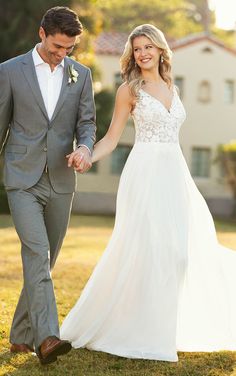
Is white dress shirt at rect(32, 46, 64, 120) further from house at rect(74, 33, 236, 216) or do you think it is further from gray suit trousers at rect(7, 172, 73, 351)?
house at rect(74, 33, 236, 216)

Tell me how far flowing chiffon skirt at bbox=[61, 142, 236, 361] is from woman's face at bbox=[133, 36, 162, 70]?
63 cm

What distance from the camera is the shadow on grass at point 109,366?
598 cm

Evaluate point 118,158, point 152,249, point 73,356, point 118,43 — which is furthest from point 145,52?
point 118,43

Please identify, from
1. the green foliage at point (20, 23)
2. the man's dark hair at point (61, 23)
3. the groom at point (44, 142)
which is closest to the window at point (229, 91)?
the green foliage at point (20, 23)

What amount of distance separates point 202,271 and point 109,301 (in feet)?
2.58

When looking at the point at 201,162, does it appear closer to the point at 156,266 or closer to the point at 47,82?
the point at 156,266

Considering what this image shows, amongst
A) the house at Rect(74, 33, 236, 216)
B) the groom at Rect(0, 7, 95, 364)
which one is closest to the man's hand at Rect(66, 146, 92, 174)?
the groom at Rect(0, 7, 95, 364)

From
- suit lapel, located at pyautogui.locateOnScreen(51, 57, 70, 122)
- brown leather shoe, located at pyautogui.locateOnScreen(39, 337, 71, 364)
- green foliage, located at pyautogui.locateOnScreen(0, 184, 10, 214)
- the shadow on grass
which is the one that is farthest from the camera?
green foliage, located at pyautogui.locateOnScreen(0, 184, 10, 214)

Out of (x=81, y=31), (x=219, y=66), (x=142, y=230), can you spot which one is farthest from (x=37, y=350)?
(x=219, y=66)

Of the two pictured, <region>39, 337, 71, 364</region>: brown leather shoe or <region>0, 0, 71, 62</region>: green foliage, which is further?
<region>0, 0, 71, 62</region>: green foliage

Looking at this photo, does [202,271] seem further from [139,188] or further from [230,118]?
[230,118]

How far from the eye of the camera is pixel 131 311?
660 centimetres

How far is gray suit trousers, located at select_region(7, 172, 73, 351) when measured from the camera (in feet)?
19.2

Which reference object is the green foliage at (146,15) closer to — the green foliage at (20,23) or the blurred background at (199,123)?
the blurred background at (199,123)
